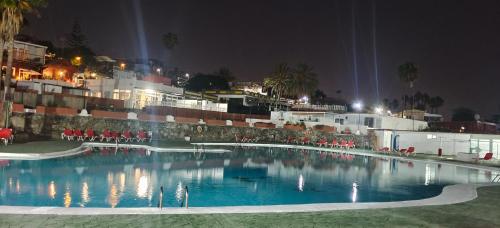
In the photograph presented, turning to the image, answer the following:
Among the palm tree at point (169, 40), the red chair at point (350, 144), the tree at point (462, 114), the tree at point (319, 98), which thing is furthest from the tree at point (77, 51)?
the tree at point (462, 114)

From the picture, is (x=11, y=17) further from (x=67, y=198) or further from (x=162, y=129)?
(x=67, y=198)

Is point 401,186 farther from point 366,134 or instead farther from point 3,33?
point 366,134

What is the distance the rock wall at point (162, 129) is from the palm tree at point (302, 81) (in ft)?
103

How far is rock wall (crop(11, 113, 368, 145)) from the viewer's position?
27047 millimetres

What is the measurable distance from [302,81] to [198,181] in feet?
203

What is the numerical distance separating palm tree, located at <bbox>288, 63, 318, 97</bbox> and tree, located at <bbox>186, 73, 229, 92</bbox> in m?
28.6

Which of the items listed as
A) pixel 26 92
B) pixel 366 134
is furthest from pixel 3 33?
pixel 366 134

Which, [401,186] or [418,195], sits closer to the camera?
[418,195]

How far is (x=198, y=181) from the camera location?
15562 millimetres

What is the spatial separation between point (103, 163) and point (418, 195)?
1357 cm

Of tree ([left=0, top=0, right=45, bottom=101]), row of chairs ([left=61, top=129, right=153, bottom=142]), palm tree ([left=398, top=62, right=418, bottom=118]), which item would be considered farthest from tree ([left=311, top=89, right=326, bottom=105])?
tree ([left=0, top=0, right=45, bottom=101])

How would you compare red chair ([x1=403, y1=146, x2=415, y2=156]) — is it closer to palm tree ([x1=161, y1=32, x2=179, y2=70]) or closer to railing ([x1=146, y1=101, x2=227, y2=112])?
railing ([x1=146, y1=101, x2=227, y2=112])

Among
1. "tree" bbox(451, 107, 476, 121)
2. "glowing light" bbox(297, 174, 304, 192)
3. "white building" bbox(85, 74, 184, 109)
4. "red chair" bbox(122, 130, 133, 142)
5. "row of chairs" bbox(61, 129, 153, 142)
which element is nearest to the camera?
"glowing light" bbox(297, 174, 304, 192)

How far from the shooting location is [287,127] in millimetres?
44656
